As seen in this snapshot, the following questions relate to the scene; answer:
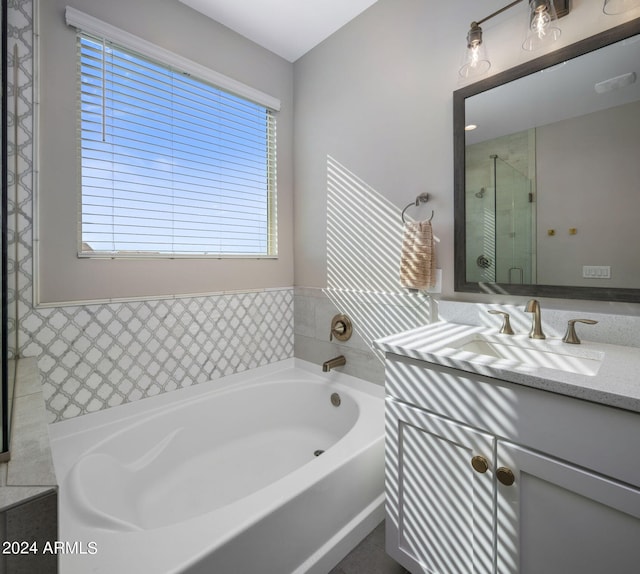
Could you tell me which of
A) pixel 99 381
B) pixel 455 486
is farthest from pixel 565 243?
pixel 99 381

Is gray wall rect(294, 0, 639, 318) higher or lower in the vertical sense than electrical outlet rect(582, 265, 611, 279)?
higher

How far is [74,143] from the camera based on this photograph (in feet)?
5.19

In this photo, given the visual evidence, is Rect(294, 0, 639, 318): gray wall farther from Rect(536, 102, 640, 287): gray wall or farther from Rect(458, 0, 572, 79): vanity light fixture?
Rect(536, 102, 640, 287): gray wall

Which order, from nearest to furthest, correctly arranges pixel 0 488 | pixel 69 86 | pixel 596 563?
pixel 0 488
pixel 596 563
pixel 69 86

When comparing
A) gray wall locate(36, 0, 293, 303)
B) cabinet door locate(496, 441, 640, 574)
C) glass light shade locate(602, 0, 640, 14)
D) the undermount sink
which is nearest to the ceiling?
gray wall locate(36, 0, 293, 303)

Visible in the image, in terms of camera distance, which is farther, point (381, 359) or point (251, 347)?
point (251, 347)

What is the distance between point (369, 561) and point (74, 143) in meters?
2.35

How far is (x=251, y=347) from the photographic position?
2273 mm

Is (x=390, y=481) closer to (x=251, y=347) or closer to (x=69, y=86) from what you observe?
(x=251, y=347)

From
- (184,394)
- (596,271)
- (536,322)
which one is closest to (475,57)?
(596,271)

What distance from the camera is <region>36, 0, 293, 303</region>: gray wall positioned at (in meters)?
1.51

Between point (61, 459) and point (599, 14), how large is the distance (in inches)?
110

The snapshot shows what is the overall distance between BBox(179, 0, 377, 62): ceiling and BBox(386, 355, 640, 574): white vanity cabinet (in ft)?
6.89

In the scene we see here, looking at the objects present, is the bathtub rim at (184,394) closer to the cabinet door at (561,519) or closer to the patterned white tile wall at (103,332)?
the patterned white tile wall at (103,332)
